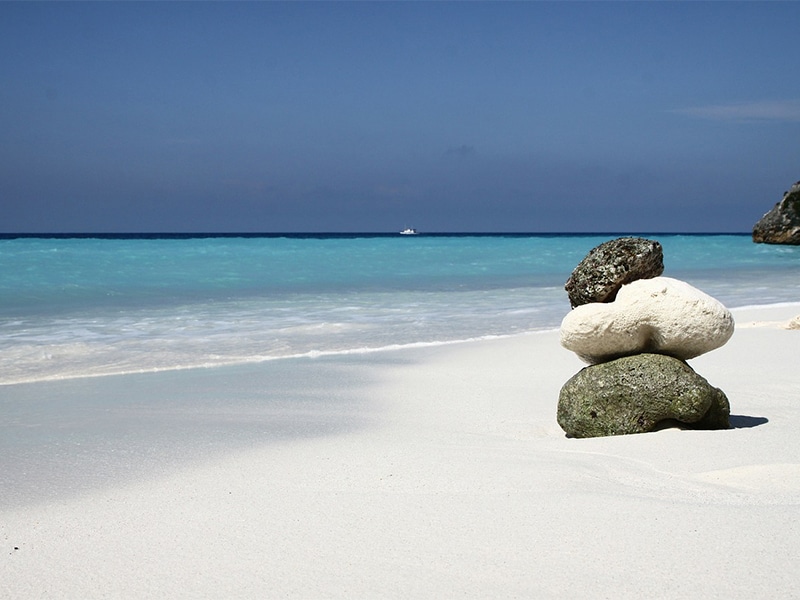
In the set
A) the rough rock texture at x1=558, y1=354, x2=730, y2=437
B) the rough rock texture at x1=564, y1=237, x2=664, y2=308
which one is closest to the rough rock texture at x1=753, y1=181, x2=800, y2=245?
the rough rock texture at x1=564, y1=237, x2=664, y2=308

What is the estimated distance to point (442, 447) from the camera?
5.30 metres

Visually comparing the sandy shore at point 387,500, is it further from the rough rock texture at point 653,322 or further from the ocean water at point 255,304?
the ocean water at point 255,304

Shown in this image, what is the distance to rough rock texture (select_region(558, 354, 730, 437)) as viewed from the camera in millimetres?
5555

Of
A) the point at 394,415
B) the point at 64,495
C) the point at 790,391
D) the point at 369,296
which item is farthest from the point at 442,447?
the point at 369,296

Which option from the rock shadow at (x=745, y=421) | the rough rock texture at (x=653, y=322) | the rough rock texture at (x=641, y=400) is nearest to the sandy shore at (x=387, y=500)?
the rock shadow at (x=745, y=421)

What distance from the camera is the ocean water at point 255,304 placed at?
1029 cm

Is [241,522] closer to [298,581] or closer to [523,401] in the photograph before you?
[298,581]

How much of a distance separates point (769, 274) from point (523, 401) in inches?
892

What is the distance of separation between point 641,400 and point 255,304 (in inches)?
486

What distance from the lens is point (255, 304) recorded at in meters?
17.1

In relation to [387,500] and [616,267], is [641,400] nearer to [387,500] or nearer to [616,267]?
[616,267]

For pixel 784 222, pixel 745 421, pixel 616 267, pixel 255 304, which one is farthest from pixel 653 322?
pixel 784 222

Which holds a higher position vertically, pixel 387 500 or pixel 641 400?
pixel 641 400

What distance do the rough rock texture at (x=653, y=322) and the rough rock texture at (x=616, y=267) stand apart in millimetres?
98
